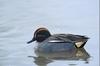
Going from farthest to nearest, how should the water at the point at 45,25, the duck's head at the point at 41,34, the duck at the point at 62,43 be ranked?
the duck's head at the point at 41,34 < the duck at the point at 62,43 < the water at the point at 45,25

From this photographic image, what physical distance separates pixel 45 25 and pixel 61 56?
210cm

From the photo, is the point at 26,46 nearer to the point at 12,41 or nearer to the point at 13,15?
the point at 12,41

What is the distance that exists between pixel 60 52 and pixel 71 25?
1.73 m

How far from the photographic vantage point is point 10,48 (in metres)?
9.65

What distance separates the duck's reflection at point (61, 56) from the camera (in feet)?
29.9

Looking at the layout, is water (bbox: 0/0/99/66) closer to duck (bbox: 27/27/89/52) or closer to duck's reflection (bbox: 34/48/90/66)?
duck's reflection (bbox: 34/48/90/66)

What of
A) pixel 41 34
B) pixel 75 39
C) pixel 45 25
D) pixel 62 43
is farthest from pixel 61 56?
pixel 45 25

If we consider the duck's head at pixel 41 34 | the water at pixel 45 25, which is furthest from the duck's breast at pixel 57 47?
the duck's head at pixel 41 34

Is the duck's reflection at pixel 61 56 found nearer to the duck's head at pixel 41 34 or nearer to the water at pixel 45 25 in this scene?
the water at pixel 45 25

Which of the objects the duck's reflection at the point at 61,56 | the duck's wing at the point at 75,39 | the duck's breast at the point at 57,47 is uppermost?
the duck's wing at the point at 75,39

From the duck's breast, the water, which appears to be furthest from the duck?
the water

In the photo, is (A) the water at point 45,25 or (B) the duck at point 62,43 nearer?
(A) the water at point 45,25

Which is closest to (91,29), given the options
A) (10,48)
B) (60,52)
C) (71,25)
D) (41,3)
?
(71,25)

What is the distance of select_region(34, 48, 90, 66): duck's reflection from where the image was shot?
358 inches
